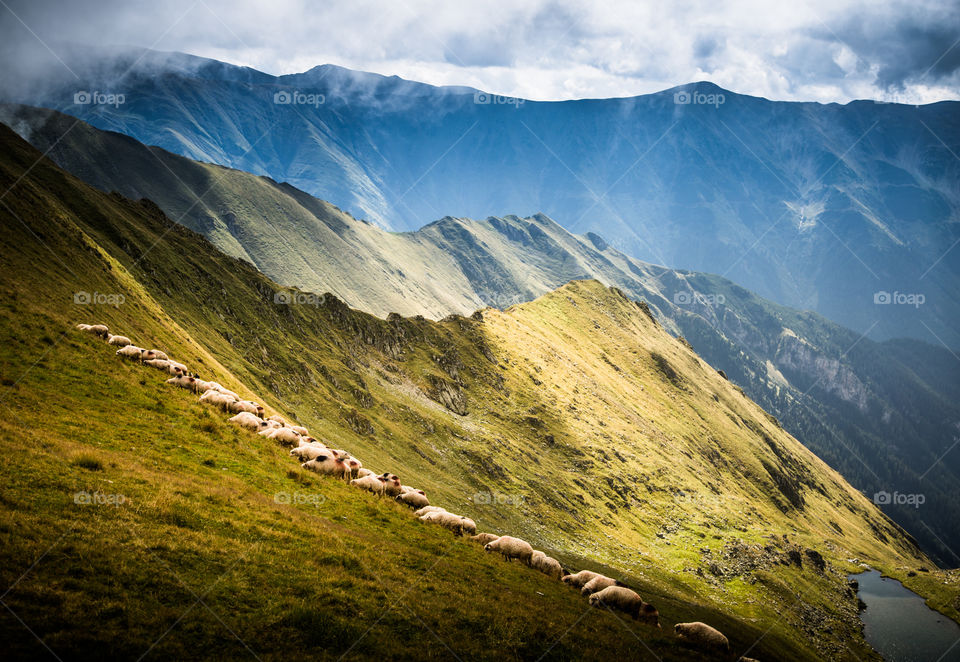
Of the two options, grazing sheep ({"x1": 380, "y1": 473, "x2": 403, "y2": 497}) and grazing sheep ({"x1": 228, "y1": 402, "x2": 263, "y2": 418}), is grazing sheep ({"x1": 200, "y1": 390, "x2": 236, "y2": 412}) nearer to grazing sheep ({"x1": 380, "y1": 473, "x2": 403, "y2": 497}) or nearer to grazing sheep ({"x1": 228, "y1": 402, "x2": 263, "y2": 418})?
grazing sheep ({"x1": 228, "y1": 402, "x2": 263, "y2": 418})

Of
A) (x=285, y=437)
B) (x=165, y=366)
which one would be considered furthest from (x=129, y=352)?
(x=285, y=437)

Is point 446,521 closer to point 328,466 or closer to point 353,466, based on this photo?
point 353,466

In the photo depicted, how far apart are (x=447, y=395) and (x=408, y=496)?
77.1m

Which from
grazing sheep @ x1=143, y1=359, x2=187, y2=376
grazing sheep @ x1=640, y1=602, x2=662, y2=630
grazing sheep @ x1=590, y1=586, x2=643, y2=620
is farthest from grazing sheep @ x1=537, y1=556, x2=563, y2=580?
grazing sheep @ x1=143, y1=359, x2=187, y2=376

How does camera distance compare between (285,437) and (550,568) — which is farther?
(285,437)

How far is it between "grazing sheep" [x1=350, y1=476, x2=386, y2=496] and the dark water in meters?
107

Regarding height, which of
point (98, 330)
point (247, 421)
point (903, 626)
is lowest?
point (903, 626)

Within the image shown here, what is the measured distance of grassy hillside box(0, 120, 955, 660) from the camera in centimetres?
1575

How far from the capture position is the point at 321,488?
28.2 m

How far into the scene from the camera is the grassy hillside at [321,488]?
15750 mm

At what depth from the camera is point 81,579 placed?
47.3 ft

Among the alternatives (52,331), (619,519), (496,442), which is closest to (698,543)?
(619,519)

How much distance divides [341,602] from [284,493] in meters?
9.15

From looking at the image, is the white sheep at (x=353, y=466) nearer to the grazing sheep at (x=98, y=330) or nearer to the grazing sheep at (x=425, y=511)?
the grazing sheep at (x=425, y=511)
